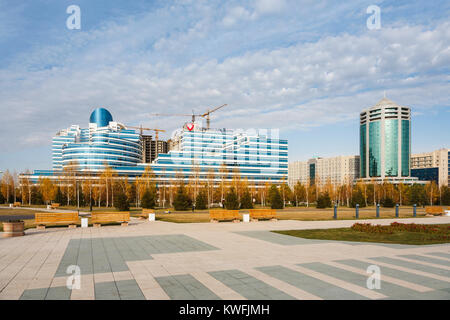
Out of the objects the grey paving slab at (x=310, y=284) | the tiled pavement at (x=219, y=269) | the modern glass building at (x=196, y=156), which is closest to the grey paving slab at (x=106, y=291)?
the tiled pavement at (x=219, y=269)

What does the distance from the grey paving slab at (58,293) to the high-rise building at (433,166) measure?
175955 mm

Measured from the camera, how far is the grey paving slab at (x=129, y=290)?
704 cm

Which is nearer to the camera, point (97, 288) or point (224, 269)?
point (97, 288)

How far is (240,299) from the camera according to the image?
22.7ft

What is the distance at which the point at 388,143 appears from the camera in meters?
148

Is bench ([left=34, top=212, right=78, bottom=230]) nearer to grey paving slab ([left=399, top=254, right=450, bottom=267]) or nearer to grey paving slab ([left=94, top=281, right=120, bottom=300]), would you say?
grey paving slab ([left=94, top=281, right=120, bottom=300])

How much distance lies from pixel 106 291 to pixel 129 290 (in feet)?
1.70

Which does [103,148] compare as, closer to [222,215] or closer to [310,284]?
[222,215]

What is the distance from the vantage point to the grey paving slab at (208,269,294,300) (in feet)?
23.3

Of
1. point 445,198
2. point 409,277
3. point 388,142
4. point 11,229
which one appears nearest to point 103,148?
point 445,198

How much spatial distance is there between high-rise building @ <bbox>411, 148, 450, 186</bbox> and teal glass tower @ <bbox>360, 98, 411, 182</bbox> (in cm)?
2477
